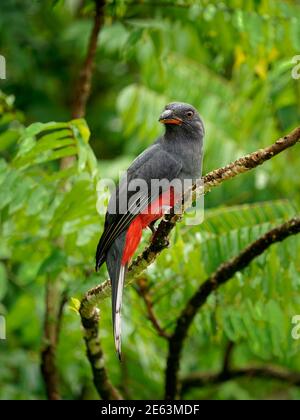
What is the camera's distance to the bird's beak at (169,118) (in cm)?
427

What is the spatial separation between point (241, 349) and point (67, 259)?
114 inches

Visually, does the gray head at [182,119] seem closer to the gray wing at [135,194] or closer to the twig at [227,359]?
the gray wing at [135,194]

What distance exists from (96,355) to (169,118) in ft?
4.37

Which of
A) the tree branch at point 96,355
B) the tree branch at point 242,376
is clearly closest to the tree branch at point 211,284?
the tree branch at point 96,355

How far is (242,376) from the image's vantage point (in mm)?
5988

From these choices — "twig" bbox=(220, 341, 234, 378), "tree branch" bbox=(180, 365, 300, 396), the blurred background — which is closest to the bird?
the blurred background

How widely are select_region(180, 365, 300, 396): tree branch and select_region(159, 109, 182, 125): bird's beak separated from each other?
2196 mm

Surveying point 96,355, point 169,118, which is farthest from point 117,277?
point 169,118

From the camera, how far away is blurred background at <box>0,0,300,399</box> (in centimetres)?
434

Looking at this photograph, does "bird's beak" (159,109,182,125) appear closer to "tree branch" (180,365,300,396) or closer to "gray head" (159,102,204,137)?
"gray head" (159,102,204,137)

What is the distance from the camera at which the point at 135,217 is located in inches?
158

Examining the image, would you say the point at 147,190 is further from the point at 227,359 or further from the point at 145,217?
the point at 227,359

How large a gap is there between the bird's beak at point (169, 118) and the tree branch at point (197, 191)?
87 cm
